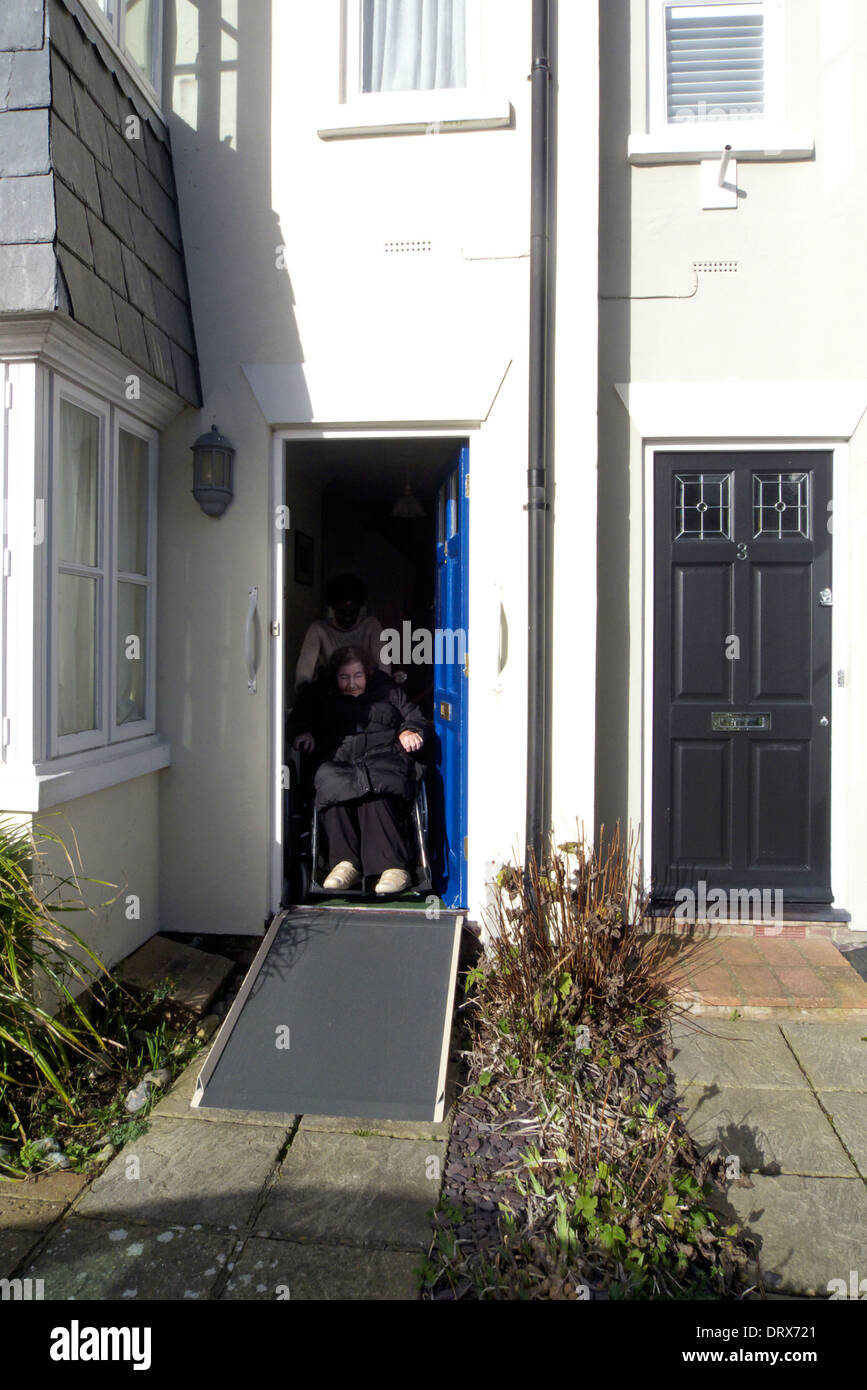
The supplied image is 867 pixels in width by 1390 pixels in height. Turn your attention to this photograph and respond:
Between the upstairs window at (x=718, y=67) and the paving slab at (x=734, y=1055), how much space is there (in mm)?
4059

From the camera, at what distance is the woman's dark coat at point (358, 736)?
4414mm

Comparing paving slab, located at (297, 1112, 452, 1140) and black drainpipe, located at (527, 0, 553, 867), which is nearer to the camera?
paving slab, located at (297, 1112, 452, 1140)

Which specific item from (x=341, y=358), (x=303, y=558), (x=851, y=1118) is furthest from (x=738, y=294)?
(x=303, y=558)

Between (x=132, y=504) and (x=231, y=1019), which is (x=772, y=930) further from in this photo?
(x=132, y=504)

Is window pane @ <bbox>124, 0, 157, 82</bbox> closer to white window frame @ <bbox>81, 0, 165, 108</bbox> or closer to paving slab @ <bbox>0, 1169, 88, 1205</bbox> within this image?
white window frame @ <bbox>81, 0, 165, 108</bbox>

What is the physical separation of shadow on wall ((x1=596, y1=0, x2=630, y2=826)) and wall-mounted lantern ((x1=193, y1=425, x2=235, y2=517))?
1.71m

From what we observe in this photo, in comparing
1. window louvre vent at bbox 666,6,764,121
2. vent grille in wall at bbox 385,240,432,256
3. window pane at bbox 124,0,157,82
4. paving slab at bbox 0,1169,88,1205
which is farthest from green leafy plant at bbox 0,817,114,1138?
window louvre vent at bbox 666,6,764,121

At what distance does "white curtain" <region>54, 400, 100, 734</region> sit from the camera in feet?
11.3

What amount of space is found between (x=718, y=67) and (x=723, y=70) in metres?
0.03

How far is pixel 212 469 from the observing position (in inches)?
158

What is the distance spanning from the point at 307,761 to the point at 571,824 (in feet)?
4.90

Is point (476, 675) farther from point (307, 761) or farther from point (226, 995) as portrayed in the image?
point (226, 995)
